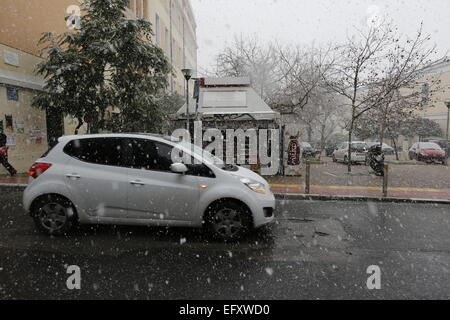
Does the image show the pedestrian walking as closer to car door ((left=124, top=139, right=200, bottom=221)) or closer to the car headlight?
car door ((left=124, top=139, right=200, bottom=221))

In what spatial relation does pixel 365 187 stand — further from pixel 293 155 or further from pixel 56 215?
pixel 56 215

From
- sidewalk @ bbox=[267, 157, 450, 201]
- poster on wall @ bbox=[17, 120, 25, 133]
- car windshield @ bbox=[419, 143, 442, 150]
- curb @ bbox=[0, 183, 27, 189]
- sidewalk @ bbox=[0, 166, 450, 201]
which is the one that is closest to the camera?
sidewalk @ bbox=[0, 166, 450, 201]

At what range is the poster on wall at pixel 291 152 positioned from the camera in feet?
45.4

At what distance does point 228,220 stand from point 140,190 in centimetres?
142

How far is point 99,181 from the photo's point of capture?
5336mm

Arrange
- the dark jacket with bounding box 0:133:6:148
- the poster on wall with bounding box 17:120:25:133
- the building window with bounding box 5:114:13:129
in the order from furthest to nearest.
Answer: the poster on wall with bounding box 17:120:25:133
the building window with bounding box 5:114:13:129
the dark jacket with bounding box 0:133:6:148

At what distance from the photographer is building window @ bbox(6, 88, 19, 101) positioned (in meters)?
12.5

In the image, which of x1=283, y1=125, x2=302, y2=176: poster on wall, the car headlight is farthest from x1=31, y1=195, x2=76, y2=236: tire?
x1=283, y1=125, x2=302, y2=176: poster on wall

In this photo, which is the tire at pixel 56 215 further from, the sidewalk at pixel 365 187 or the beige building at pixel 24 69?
the beige building at pixel 24 69

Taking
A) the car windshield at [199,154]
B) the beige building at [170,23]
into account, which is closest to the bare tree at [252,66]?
the beige building at [170,23]

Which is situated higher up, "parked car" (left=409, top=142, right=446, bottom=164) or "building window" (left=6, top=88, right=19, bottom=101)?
"building window" (left=6, top=88, right=19, bottom=101)

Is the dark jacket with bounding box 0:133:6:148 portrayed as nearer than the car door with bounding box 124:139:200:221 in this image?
No

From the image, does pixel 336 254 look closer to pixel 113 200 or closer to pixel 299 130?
pixel 113 200

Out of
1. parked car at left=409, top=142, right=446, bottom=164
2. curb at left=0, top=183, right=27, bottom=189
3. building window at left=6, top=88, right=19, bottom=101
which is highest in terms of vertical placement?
building window at left=6, top=88, right=19, bottom=101
